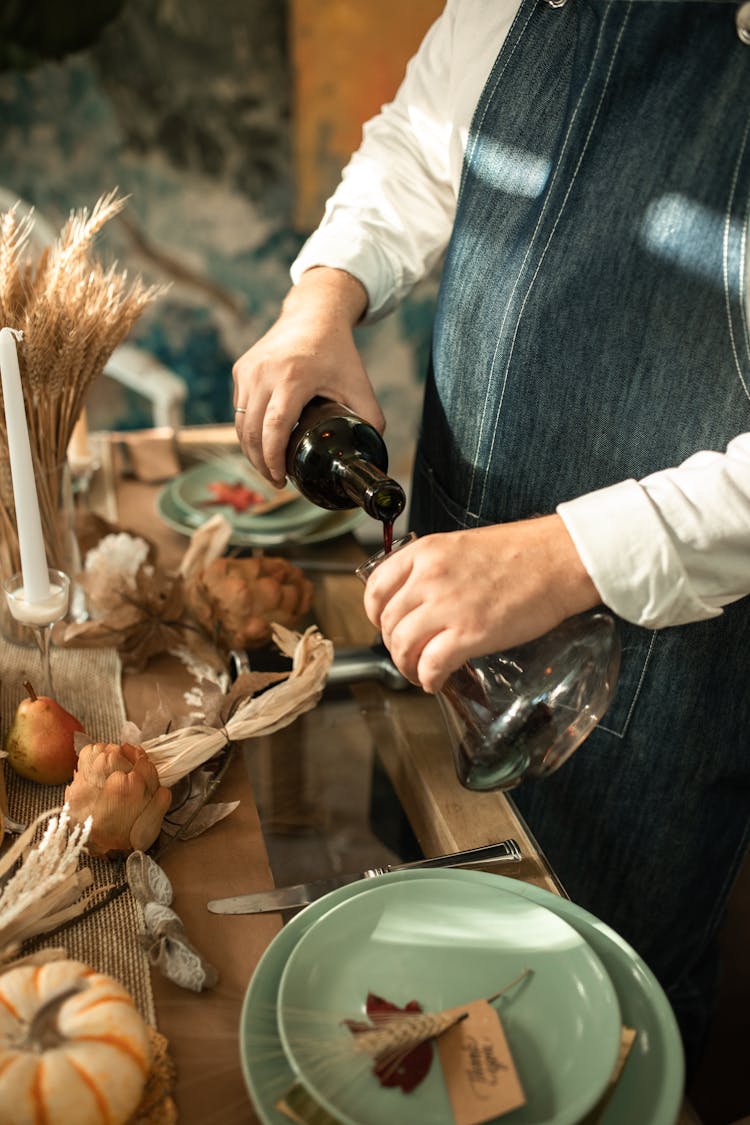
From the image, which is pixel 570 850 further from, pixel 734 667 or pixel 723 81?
pixel 723 81

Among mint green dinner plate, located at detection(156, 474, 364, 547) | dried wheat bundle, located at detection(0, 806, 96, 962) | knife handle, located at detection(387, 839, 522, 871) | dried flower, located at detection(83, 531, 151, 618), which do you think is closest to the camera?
dried wheat bundle, located at detection(0, 806, 96, 962)

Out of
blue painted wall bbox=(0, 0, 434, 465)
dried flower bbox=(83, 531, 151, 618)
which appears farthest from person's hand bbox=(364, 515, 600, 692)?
blue painted wall bbox=(0, 0, 434, 465)

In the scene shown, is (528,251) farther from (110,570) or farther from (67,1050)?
(67,1050)

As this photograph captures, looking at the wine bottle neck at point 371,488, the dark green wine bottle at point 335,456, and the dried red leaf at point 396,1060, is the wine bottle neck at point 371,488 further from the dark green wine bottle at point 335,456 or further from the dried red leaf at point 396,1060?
the dried red leaf at point 396,1060

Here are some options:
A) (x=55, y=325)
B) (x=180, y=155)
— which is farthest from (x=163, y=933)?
(x=180, y=155)

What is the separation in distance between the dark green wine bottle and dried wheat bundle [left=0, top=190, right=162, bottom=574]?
0.67 feet

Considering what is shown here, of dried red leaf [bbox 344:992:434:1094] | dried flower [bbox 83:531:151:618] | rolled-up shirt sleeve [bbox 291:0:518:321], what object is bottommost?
dried flower [bbox 83:531:151:618]

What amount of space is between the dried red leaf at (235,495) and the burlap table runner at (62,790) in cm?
34

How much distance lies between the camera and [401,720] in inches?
36.9

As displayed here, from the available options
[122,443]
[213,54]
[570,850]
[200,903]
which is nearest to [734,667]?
[570,850]

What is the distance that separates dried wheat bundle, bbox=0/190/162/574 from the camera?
0.84 meters

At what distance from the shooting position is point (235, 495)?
1296 millimetres

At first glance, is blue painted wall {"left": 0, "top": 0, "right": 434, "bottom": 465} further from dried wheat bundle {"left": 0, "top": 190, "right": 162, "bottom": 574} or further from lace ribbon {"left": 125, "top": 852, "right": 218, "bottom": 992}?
lace ribbon {"left": 125, "top": 852, "right": 218, "bottom": 992}

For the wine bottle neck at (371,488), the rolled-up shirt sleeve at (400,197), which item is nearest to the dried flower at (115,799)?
the wine bottle neck at (371,488)
